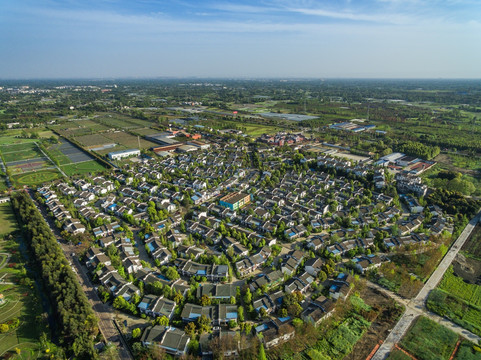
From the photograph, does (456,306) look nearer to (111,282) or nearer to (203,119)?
(111,282)

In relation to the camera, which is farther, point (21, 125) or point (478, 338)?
point (21, 125)

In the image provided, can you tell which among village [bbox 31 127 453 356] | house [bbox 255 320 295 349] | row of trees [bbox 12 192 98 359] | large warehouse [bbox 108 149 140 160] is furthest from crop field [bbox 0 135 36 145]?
house [bbox 255 320 295 349]

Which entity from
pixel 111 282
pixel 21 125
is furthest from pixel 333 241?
pixel 21 125

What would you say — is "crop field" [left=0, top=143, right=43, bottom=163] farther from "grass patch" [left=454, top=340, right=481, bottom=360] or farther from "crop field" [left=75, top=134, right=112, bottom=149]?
"grass patch" [left=454, top=340, right=481, bottom=360]

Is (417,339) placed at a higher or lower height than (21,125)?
lower

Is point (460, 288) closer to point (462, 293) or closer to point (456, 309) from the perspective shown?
point (462, 293)

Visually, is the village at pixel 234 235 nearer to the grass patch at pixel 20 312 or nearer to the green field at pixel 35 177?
the grass patch at pixel 20 312

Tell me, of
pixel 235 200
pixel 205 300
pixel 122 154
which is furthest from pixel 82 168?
pixel 205 300
